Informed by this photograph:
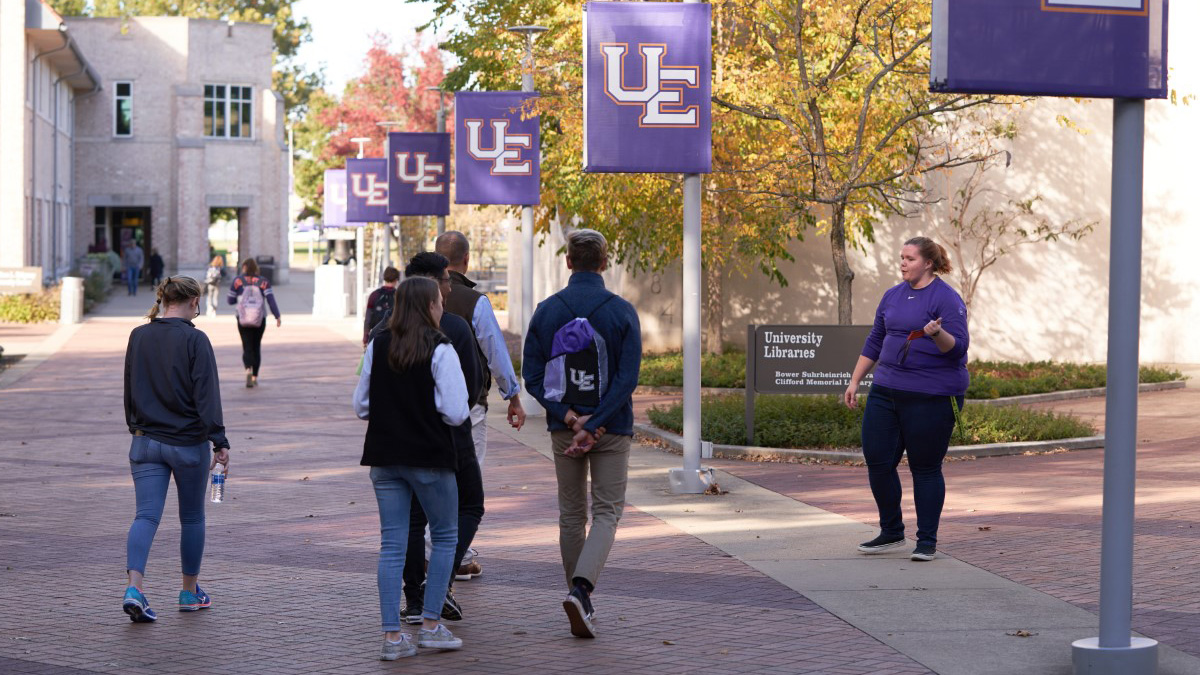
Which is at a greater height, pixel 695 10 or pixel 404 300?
pixel 695 10

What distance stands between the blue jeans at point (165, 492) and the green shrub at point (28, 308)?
30.6 m

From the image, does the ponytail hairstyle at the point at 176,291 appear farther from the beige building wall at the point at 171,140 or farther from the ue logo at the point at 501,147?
the beige building wall at the point at 171,140

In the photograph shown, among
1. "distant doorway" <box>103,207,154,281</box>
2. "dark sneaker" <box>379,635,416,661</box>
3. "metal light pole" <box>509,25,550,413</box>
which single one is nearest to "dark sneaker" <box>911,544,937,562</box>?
"dark sneaker" <box>379,635,416,661</box>

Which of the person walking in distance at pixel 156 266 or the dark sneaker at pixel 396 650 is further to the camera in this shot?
the person walking in distance at pixel 156 266

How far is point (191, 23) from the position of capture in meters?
62.8

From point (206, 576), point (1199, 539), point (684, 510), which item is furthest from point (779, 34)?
point (206, 576)

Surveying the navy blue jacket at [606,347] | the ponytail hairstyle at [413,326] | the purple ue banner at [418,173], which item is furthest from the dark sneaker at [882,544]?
the purple ue banner at [418,173]

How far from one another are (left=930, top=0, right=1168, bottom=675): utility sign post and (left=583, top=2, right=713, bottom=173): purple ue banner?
5601 mm

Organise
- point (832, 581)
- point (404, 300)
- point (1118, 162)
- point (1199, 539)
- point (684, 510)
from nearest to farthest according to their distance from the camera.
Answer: point (1118, 162), point (404, 300), point (832, 581), point (1199, 539), point (684, 510)

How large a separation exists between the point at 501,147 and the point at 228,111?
4821 centimetres

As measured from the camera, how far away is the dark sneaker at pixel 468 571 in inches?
332

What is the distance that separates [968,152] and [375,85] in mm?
46246

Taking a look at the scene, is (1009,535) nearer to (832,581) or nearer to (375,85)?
(832,581)

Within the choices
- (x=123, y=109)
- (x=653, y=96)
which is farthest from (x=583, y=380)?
(x=123, y=109)
